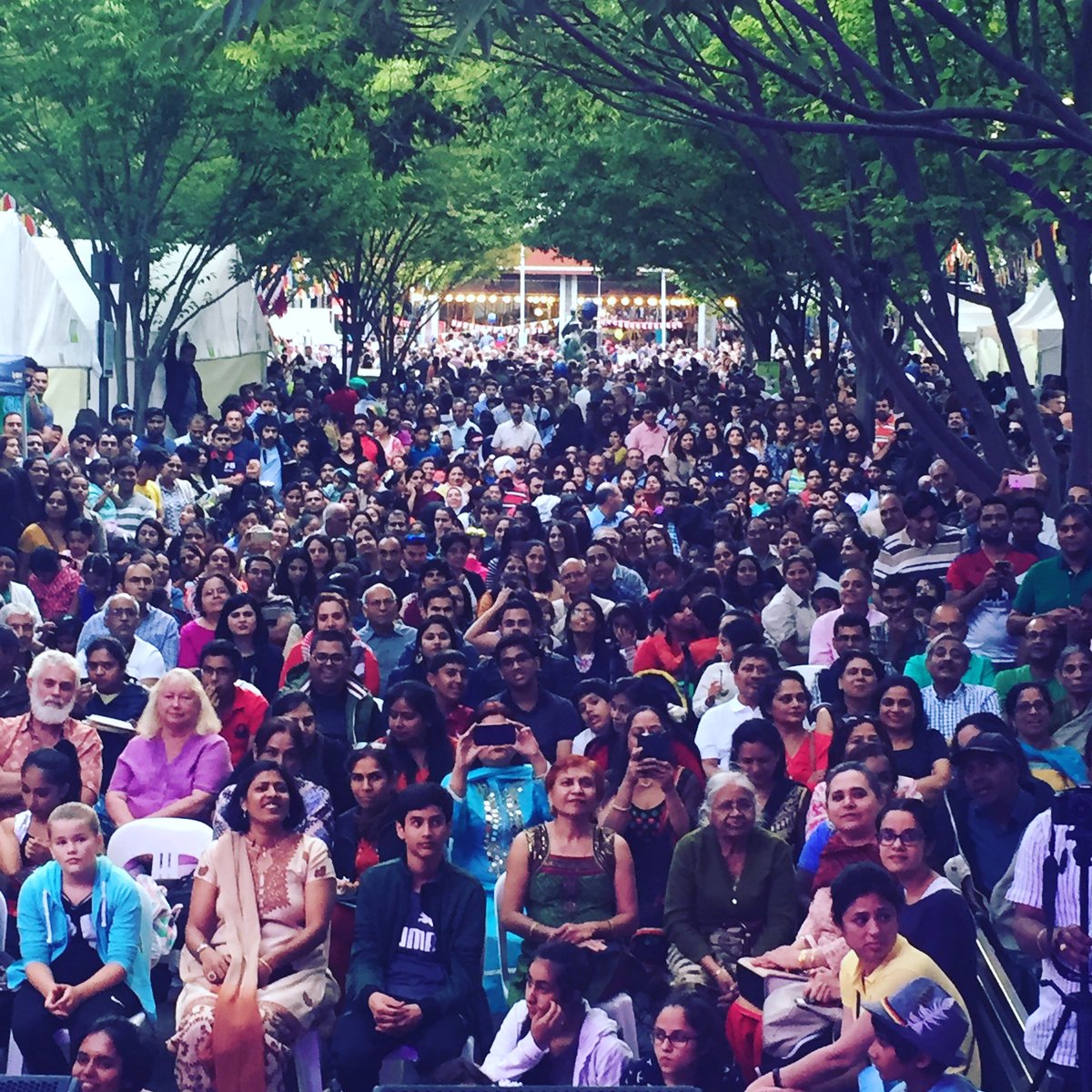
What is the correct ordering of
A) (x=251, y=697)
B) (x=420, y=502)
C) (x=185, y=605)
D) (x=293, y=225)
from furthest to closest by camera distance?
(x=293, y=225)
(x=420, y=502)
(x=185, y=605)
(x=251, y=697)

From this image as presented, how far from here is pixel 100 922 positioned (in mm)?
8422

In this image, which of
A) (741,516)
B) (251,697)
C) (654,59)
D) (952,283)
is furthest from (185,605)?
(952,283)

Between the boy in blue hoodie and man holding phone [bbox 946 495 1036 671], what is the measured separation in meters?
6.16

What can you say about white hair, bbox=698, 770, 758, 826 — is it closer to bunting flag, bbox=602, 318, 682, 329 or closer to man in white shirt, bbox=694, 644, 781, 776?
man in white shirt, bbox=694, 644, 781, 776

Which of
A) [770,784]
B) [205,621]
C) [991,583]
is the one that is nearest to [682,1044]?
[770,784]

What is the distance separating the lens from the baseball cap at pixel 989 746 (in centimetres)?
952

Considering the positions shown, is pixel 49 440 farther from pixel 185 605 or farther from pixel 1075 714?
pixel 1075 714

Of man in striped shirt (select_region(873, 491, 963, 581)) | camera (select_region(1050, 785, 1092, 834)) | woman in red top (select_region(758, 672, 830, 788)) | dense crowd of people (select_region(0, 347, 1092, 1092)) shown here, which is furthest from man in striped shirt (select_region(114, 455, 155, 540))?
camera (select_region(1050, 785, 1092, 834))

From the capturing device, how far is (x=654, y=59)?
790 inches

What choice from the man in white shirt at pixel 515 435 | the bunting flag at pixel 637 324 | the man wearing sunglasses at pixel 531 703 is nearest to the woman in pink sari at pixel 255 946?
the man wearing sunglasses at pixel 531 703

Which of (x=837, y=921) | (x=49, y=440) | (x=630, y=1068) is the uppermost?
(x=49, y=440)

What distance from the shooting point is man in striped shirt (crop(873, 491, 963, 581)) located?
15.8m

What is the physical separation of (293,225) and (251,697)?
1988 cm

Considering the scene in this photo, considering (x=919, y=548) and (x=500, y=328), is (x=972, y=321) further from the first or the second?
(x=500, y=328)
